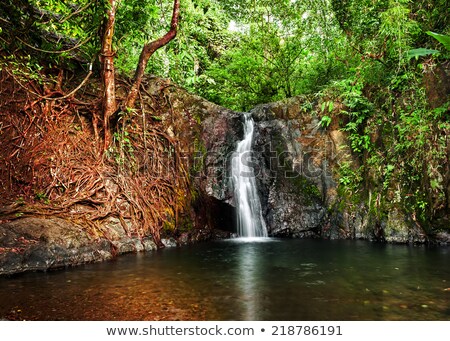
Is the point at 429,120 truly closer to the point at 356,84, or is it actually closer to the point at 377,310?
the point at 356,84

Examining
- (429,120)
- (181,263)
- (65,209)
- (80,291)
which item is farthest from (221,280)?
(429,120)

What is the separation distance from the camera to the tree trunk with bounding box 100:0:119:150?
23.3 feet

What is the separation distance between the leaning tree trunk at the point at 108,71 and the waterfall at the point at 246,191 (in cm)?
337

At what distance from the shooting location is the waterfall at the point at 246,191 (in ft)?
29.5

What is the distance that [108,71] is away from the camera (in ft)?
24.3

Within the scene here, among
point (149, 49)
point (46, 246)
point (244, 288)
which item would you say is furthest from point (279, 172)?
point (46, 246)

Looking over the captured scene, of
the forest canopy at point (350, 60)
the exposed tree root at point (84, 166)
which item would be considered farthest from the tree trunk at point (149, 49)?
the exposed tree root at point (84, 166)

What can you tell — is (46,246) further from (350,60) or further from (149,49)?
(350,60)

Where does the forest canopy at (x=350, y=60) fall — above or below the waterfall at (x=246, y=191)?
above

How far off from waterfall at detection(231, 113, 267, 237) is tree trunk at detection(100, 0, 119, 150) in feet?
11.1

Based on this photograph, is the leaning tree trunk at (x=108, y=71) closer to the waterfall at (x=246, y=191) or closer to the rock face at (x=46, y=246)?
the rock face at (x=46, y=246)

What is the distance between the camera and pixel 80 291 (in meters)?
4.06

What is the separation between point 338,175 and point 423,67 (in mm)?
2966

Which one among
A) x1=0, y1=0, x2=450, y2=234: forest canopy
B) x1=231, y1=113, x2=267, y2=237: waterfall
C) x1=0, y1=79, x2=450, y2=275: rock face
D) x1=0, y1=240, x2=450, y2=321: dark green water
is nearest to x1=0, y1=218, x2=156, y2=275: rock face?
x1=0, y1=240, x2=450, y2=321: dark green water
